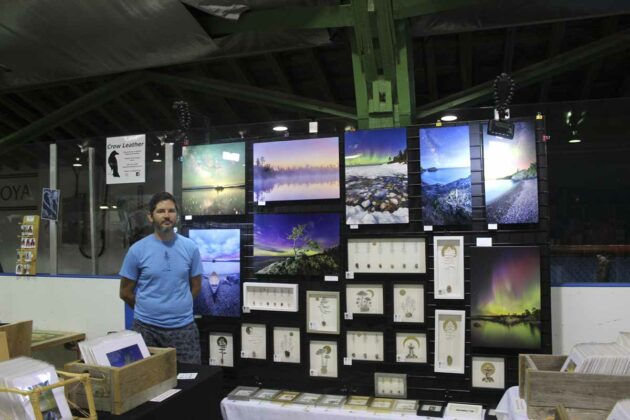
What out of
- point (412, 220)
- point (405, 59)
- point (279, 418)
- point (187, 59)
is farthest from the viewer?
point (187, 59)

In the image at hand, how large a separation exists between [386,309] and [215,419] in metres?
1.68

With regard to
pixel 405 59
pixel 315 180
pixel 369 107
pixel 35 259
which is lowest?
pixel 35 259

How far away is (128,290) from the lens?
2.92 m

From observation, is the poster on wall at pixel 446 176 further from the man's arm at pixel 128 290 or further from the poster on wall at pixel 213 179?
the man's arm at pixel 128 290

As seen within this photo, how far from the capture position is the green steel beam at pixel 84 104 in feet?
20.7

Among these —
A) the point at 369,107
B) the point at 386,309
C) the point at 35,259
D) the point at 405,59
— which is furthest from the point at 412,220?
the point at 35,259

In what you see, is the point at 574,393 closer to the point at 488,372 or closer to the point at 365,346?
the point at 488,372

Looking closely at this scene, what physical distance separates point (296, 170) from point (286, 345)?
52.8 inches

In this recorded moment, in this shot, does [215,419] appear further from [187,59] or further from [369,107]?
[187,59]

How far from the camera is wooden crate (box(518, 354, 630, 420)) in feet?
5.49

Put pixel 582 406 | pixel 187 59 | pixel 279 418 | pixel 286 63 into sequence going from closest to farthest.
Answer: pixel 582 406 < pixel 279 418 < pixel 187 59 < pixel 286 63

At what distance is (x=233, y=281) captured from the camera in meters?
3.88

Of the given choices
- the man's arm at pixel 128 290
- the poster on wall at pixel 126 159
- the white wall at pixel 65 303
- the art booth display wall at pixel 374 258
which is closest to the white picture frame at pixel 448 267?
the art booth display wall at pixel 374 258

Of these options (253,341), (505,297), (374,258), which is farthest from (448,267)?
(253,341)
